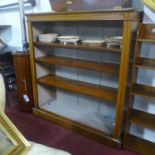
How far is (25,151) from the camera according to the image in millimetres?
1089

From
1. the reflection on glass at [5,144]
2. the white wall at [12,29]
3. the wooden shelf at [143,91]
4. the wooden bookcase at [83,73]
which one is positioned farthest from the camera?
the white wall at [12,29]

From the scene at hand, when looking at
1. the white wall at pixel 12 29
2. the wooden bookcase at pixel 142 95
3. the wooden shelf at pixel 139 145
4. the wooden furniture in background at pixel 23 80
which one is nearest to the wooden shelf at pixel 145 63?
the wooden bookcase at pixel 142 95

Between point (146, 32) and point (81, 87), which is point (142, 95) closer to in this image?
point (146, 32)

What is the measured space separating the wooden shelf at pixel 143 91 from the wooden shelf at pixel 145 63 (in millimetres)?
192

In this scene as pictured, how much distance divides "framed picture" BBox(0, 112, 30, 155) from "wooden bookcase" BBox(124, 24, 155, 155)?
0.93 metres

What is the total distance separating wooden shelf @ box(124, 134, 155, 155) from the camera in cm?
172

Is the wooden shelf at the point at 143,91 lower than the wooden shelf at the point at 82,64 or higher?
lower

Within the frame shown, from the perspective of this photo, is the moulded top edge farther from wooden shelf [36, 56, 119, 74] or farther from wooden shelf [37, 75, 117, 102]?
wooden shelf [37, 75, 117, 102]

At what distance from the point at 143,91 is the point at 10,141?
1.09 m

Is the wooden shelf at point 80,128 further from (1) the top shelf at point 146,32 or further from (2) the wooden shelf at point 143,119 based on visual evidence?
(1) the top shelf at point 146,32

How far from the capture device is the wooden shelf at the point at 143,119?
158 centimetres

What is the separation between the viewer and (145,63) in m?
1.52

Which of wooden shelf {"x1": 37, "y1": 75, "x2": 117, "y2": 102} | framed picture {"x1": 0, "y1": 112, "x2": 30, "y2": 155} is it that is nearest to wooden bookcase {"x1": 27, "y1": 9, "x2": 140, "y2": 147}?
wooden shelf {"x1": 37, "y1": 75, "x2": 117, "y2": 102}

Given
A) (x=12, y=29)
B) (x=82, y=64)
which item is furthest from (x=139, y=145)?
(x=12, y=29)
